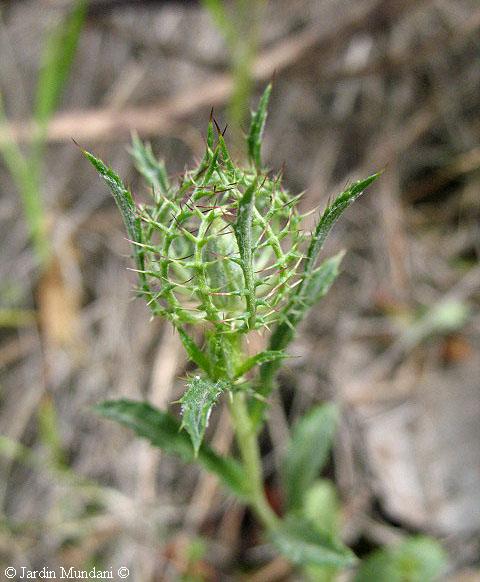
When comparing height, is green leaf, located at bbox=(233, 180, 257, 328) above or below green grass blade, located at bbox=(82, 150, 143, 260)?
below

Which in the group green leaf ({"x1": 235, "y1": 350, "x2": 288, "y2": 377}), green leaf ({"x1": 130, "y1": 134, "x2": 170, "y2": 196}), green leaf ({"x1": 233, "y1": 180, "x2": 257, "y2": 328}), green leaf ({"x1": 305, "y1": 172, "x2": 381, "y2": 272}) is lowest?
green leaf ({"x1": 235, "y1": 350, "x2": 288, "y2": 377})

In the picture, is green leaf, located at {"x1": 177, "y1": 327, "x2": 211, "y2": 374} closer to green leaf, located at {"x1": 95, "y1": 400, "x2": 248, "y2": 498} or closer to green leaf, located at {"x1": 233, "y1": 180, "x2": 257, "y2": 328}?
green leaf, located at {"x1": 233, "y1": 180, "x2": 257, "y2": 328}

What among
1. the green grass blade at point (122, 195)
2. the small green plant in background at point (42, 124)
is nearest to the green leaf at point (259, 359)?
the green grass blade at point (122, 195)

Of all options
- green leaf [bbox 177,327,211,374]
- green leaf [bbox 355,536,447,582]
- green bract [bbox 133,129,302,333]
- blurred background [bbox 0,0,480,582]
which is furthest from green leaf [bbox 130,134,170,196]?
→ green leaf [bbox 355,536,447,582]

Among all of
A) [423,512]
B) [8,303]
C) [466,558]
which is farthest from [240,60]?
[466,558]

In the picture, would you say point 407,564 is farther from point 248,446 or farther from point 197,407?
point 197,407
